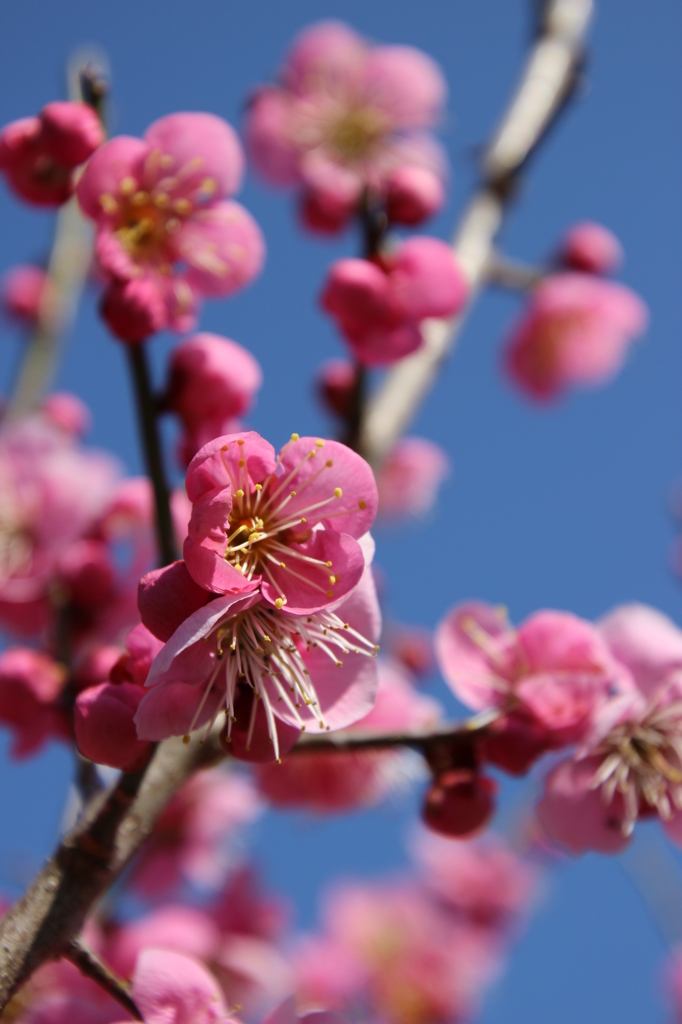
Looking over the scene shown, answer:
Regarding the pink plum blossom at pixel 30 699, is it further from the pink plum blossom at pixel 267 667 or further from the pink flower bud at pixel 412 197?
the pink flower bud at pixel 412 197

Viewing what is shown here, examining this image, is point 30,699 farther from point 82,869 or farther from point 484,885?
point 484,885

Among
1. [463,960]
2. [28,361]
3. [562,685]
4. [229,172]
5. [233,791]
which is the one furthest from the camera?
[463,960]

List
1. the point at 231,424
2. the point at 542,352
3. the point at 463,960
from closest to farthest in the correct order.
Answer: the point at 231,424 < the point at 542,352 < the point at 463,960

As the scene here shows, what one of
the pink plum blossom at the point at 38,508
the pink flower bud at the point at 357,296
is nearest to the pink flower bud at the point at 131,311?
the pink flower bud at the point at 357,296

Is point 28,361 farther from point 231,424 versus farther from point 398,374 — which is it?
point 231,424

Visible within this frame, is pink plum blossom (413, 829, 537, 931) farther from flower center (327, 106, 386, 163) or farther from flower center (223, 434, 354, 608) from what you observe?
flower center (223, 434, 354, 608)

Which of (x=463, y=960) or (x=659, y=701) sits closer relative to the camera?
(x=659, y=701)

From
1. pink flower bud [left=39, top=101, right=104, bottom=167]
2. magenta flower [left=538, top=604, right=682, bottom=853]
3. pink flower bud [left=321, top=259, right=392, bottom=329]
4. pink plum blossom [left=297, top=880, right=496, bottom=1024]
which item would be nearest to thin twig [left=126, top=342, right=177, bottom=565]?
pink flower bud [left=39, top=101, right=104, bottom=167]

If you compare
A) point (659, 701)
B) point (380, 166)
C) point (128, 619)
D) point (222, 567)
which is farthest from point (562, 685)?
point (380, 166)
